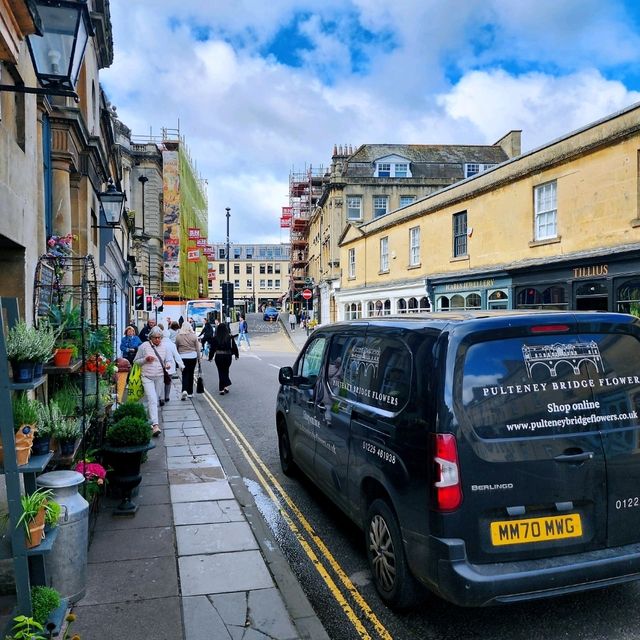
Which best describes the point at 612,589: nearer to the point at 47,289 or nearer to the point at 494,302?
the point at 47,289

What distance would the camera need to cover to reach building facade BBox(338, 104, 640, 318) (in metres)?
15.3

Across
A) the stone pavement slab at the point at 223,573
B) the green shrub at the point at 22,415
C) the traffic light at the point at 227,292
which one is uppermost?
the traffic light at the point at 227,292

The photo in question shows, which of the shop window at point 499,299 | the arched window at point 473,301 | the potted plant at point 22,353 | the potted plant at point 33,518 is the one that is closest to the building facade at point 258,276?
the arched window at point 473,301

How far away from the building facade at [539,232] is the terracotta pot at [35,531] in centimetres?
1503

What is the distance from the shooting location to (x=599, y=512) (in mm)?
3395

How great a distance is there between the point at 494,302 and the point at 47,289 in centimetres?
1778

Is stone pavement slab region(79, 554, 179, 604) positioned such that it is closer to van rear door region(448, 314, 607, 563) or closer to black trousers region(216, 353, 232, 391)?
van rear door region(448, 314, 607, 563)

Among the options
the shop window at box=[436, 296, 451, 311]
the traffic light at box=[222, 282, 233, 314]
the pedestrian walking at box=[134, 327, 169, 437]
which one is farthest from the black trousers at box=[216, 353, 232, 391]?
the traffic light at box=[222, 282, 233, 314]

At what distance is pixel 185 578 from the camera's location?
13.8 feet

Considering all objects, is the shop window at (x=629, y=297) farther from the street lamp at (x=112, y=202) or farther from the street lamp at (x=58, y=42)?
the street lamp at (x=58, y=42)

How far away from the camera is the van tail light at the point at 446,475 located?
320cm

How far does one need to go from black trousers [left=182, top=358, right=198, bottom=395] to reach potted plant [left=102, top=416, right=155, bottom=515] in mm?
7167

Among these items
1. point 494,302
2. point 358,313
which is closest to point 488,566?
point 494,302

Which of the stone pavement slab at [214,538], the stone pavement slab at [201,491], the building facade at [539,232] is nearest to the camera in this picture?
the stone pavement slab at [214,538]
